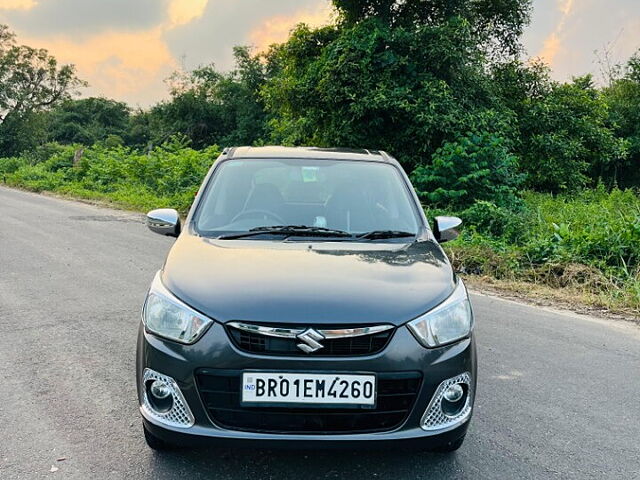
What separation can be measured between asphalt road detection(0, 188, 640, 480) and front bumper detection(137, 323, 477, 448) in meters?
0.35

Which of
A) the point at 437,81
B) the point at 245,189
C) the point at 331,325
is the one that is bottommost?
the point at 331,325

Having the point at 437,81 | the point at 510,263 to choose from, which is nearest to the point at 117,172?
the point at 437,81

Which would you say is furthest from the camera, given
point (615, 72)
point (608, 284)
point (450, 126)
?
point (615, 72)

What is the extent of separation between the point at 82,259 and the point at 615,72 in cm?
2797

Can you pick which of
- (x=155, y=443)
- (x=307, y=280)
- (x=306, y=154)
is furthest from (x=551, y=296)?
(x=155, y=443)

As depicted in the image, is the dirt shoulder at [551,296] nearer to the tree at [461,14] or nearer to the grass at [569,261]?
the grass at [569,261]

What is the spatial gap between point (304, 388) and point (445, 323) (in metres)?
0.69

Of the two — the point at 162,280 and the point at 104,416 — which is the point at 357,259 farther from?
the point at 104,416

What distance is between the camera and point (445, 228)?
3.85 m

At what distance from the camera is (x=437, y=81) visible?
1312 cm

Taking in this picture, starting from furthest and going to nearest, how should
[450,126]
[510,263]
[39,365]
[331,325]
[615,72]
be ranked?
1. [615,72]
2. [450,126]
3. [510,263]
4. [39,365]
5. [331,325]

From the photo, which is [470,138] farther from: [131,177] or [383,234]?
[131,177]

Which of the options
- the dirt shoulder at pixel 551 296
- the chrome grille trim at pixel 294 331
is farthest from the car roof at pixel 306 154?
the dirt shoulder at pixel 551 296

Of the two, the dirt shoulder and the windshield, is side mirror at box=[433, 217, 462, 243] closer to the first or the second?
the windshield
